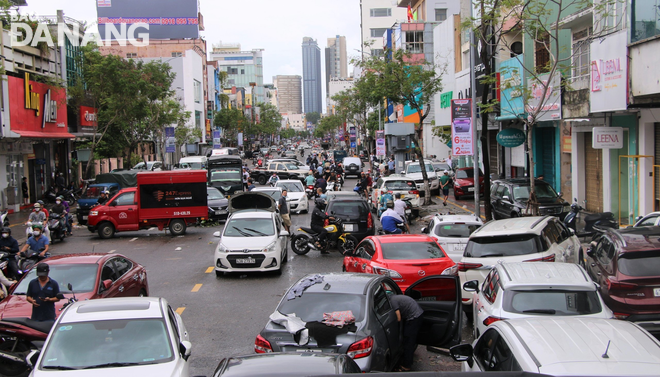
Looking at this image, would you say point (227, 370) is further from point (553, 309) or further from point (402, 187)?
point (402, 187)

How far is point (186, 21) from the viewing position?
84938mm

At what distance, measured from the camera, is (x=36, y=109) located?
33.7 metres

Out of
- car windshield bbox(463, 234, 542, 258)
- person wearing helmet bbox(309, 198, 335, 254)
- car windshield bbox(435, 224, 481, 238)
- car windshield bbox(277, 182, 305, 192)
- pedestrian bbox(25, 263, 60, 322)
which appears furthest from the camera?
car windshield bbox(277, 182, 305, 192)

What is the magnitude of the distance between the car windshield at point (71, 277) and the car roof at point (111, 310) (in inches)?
113

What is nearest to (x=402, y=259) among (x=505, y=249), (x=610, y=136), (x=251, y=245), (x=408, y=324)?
(x=505, y=249)

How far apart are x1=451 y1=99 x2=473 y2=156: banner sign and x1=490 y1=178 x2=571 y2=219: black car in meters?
1.87

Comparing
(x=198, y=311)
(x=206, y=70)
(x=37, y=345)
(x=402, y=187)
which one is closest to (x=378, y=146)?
(x=402, y=187)

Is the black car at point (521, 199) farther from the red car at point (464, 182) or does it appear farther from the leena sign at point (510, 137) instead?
the red car at point (464, 182)

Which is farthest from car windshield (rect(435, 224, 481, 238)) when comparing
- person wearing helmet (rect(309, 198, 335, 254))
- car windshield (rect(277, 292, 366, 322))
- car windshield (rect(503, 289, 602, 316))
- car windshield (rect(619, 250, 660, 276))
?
car windshield (rect(277, 292, 366, 322))

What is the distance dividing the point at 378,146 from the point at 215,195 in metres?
25.8

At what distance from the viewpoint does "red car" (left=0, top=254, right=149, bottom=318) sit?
9695mm

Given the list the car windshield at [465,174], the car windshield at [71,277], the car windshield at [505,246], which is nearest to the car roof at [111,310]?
the car windshield at [71,277]

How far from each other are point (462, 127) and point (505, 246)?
12952 millimetres

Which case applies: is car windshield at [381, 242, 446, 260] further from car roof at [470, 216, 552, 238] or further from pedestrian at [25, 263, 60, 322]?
pedestrian at [25, 263, 60, 322]
